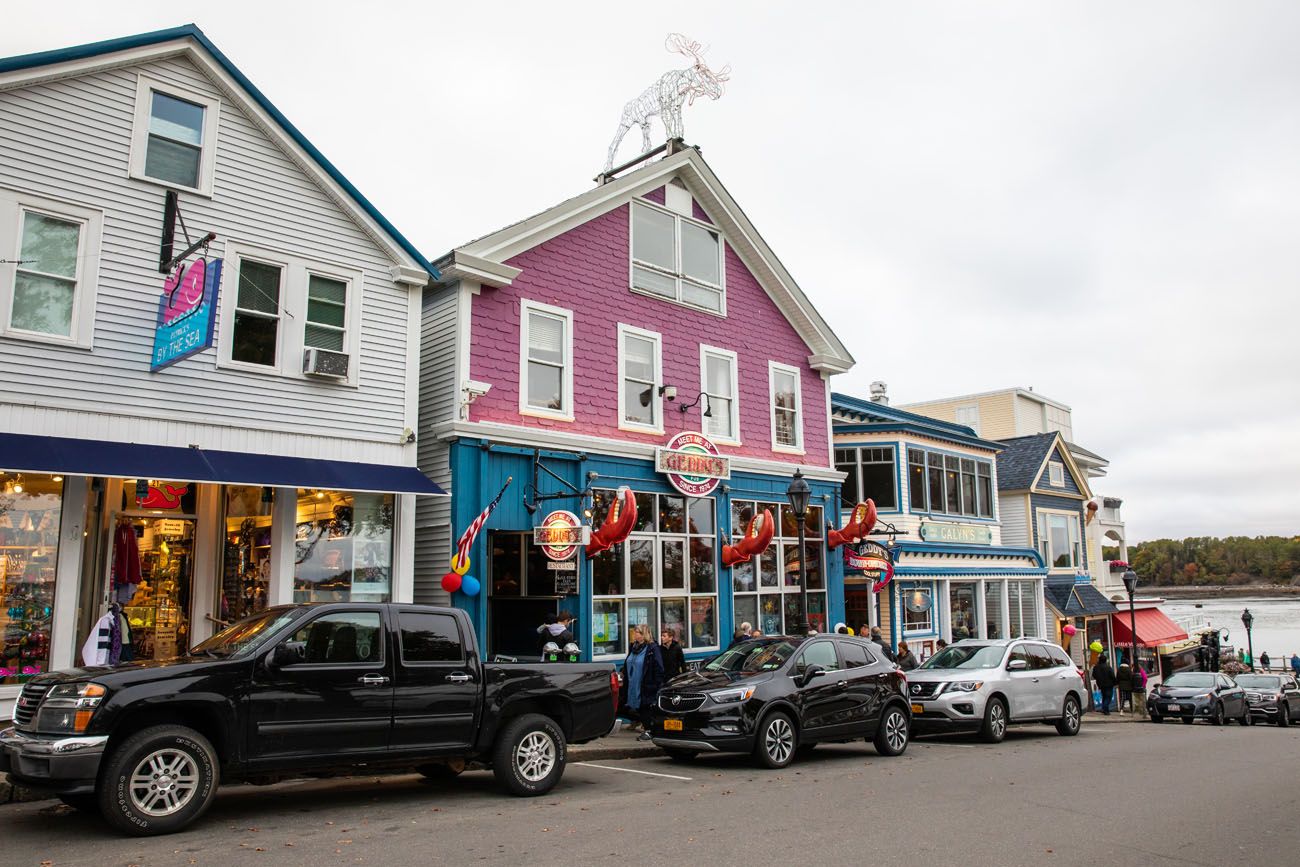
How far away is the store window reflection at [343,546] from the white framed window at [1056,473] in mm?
28439

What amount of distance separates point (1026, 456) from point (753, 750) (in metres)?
27.4

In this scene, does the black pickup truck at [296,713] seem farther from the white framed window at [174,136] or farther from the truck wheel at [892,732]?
the white framed window at [174,136]

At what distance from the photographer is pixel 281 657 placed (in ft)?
28.8

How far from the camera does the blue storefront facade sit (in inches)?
653

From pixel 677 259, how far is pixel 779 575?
275 inches

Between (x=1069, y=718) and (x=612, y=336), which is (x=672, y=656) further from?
(x=1069, y=718)

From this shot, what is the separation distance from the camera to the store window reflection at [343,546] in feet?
48.3

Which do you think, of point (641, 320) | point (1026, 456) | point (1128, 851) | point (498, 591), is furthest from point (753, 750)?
point (1026, 456)

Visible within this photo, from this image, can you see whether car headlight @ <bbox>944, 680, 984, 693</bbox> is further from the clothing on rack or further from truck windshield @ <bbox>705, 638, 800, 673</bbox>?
the clothing on rack

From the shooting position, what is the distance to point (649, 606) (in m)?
18.7

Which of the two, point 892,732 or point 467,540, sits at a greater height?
point 467,540

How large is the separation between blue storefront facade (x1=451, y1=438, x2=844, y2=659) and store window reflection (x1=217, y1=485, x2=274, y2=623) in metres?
2.86

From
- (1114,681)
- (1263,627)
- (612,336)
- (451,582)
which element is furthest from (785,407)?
(1263,627)

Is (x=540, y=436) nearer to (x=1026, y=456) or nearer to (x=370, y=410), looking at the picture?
(x=370, y=410)
